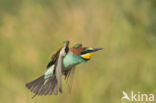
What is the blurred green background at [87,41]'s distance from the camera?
959 mm

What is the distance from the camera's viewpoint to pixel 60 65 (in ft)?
2.02

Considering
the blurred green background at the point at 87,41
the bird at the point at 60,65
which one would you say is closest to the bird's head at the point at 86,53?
the bird at the point at 60,65

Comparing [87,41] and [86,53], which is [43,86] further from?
[87,41]

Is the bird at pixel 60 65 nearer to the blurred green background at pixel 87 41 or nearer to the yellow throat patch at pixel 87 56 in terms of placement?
the yellow throat patch at pixel 87 56

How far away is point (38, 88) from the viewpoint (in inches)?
26.0

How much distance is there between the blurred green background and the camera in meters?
0.96

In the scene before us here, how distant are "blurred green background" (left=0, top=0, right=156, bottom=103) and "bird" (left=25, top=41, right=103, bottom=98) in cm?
25

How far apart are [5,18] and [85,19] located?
0.77 feet

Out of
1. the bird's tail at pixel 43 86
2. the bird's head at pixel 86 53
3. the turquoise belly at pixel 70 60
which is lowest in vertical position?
the bird's tail at pixel 43 86

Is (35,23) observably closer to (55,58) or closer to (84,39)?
(84,39)

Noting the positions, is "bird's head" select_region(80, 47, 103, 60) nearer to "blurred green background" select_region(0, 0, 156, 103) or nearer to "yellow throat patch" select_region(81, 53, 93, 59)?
"yellow throat patch" select_region(81, 53, 93, 59)

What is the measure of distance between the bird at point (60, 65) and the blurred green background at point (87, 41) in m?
0.25

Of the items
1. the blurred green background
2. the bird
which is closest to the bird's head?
the bird

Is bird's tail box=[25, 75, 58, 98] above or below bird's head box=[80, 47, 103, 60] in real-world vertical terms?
below
